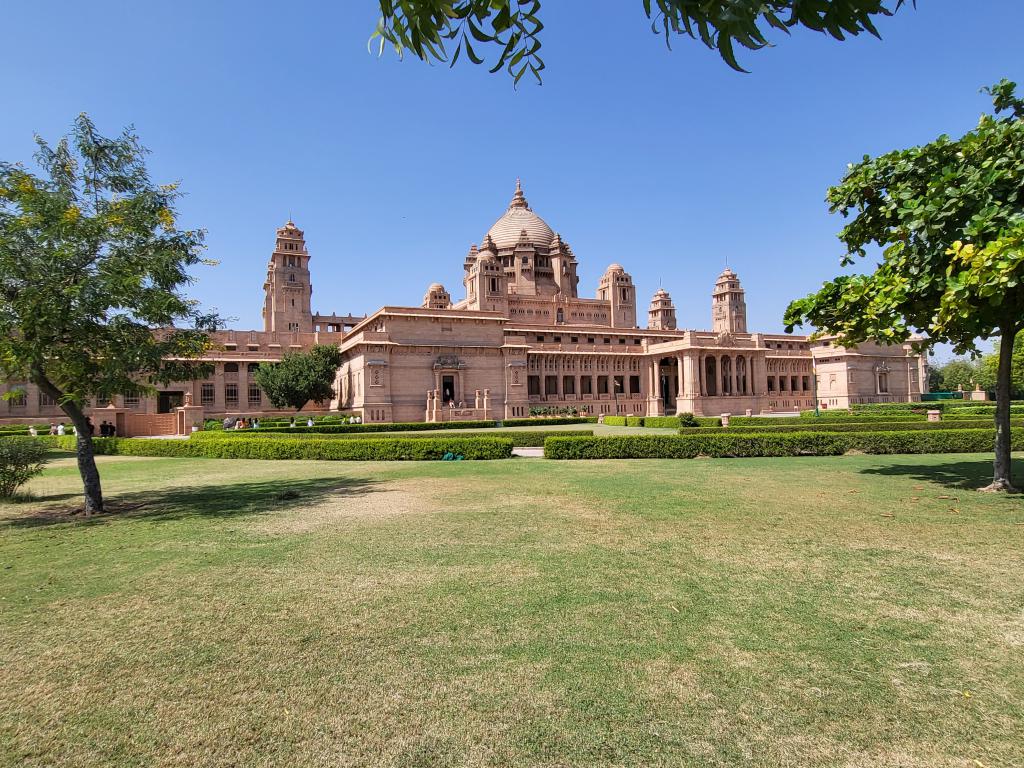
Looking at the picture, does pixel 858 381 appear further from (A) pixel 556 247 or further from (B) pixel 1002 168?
(B) pixel 1002 168

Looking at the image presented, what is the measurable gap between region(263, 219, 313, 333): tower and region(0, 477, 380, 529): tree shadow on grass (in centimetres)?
6402

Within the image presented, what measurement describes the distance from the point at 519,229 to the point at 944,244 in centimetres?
7629

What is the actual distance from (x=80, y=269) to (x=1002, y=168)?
16.8m

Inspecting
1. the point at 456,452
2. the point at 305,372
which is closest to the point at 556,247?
the point at 305,372

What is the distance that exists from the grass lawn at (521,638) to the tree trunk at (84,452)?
2.46ft

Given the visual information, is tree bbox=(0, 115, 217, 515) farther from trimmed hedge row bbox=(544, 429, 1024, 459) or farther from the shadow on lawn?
the shadow on lawn

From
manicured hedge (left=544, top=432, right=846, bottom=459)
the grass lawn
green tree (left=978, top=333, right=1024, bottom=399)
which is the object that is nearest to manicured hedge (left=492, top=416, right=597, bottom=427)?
manicured hedge (left=544, top=432, right=846, bottom=459)

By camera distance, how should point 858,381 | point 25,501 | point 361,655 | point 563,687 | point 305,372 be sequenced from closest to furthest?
point 563,687 < point 361,655 < point 25,501 < point 305,372 < point 858,381

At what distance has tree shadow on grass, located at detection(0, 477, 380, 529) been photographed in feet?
34.6

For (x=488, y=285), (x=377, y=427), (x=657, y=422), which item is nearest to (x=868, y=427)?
(x=657, y=422)

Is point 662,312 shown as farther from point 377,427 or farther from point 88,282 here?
point 88,282

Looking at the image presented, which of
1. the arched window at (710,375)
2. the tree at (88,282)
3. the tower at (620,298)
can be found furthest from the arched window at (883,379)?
the tree at (88,282)

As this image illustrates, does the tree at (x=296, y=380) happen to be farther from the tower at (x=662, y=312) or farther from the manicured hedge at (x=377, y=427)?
the tower at (x=662, y=312)

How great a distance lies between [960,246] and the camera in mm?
9375
